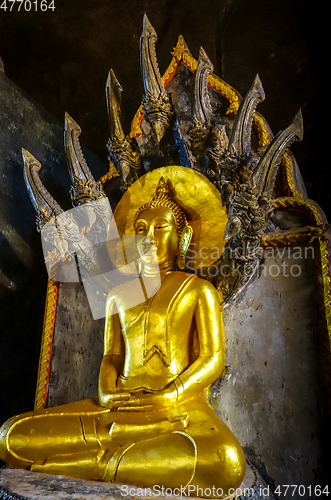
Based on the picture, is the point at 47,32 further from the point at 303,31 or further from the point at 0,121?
the point at 303,31

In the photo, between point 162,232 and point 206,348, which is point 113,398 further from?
point 162,232

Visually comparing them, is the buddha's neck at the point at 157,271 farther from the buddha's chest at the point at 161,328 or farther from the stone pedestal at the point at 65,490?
the stone pedestal at the point at 65,490

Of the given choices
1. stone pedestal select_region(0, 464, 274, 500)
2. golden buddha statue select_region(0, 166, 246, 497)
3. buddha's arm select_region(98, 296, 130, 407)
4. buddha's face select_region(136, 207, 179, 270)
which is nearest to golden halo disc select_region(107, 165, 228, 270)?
golden buddha statue select_region(0, 166, 246, 497)

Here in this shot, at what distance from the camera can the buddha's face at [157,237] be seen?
2576 millimetres

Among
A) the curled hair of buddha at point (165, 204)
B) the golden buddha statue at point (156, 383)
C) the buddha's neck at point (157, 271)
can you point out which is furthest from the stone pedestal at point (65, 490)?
the curled hair of buddha at point (165, 204)

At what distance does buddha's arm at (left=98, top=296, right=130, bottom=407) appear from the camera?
7.03 ft

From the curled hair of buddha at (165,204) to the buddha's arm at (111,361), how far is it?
0.64m

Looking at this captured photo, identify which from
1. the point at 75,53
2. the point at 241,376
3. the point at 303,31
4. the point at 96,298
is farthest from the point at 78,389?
the point at 303,31

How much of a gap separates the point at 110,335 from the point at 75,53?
279 cm

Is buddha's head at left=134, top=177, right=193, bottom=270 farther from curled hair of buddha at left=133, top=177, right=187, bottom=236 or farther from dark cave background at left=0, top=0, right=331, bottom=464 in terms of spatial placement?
dark cave background at left=0, top=0, right=331, bottom=464

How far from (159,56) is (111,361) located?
294 centimetres

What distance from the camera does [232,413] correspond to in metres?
2.51

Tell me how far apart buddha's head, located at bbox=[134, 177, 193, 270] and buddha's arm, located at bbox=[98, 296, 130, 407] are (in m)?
0.40

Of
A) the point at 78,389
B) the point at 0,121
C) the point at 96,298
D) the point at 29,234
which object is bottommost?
the point at 78,389
